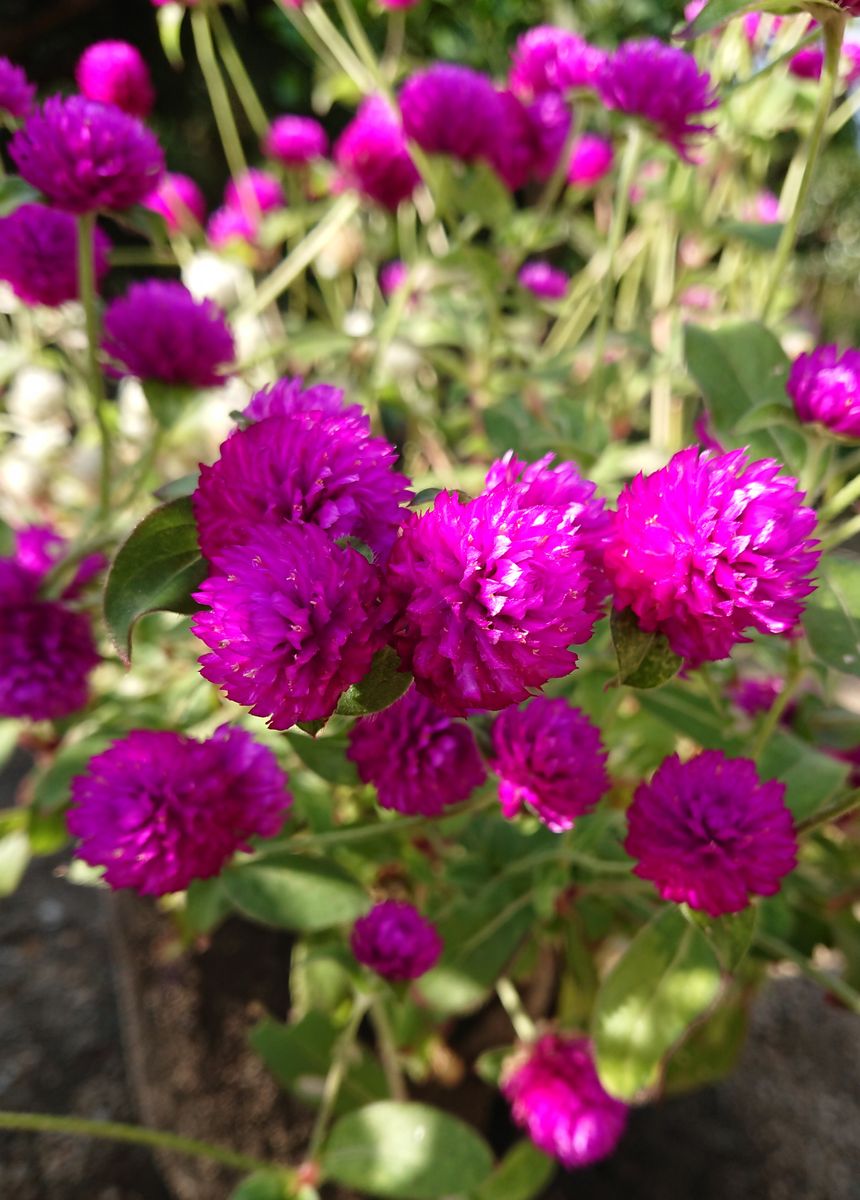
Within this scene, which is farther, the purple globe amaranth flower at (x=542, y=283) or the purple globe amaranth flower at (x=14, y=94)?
the purple globe amaranth flower at (x=542, y=283)

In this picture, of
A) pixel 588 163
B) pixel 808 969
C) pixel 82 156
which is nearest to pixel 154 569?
pixel 82 156

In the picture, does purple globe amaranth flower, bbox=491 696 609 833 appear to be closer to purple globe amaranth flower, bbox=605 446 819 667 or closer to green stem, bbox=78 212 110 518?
purple globe amaranth flower, bbox=605 446 819 667

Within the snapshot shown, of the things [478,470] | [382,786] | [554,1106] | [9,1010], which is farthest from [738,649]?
[9,1010]

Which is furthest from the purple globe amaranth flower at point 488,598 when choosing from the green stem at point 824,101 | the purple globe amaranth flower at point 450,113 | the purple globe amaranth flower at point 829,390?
the purple globe amaranth flower at point 450,113

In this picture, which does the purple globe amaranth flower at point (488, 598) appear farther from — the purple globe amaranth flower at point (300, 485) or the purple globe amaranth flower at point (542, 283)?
the purple globe amaranth flower at point (542, 283)

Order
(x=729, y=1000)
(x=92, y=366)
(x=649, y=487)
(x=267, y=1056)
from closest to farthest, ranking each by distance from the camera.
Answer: (x=649, y=487), (x=92, y=366), (x=267, y=1056), (x=729, y=1000)

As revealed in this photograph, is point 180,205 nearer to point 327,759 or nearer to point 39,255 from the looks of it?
point 39,255

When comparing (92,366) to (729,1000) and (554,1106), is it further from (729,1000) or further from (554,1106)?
(729,1000)
